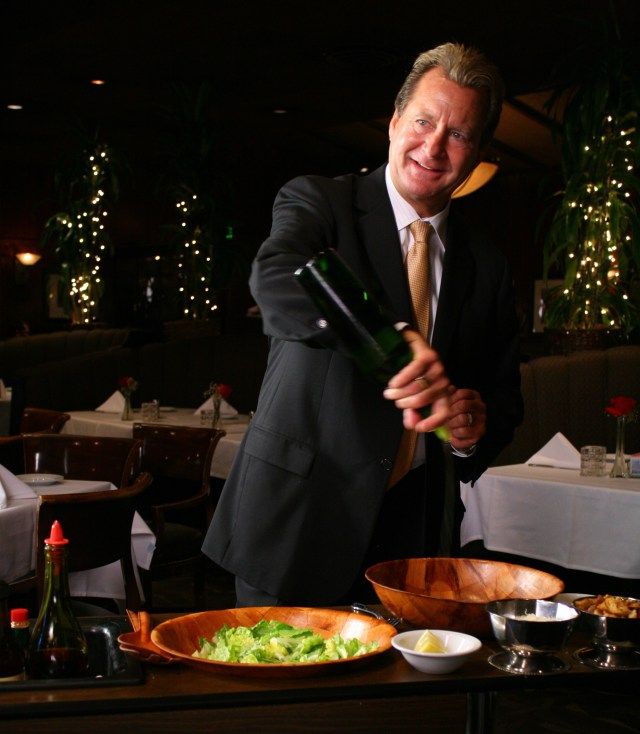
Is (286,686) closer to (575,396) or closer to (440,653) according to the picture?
(440,653)

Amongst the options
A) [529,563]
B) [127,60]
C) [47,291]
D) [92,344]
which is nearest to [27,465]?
[529,563]

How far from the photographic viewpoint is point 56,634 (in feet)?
4.06

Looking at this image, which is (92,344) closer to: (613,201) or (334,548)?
(613,201)

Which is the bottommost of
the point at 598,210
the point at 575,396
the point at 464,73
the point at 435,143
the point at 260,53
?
the point at 575,396

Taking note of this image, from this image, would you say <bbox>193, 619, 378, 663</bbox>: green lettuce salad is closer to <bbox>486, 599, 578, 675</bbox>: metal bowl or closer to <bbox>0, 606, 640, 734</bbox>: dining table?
<bbox>0, 606, 640, 734</bbox>: dining table

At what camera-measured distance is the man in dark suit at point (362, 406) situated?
5.03 ft

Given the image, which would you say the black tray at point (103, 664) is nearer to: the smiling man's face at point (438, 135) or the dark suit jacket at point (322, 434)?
the dark suit jacket at point (322, 434)

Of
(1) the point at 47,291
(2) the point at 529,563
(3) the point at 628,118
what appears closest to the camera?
(2) the point at 529,563

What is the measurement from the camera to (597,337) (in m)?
5.46

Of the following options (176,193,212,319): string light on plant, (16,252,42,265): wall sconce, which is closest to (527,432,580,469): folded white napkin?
(176,193,212,319): string light on plant

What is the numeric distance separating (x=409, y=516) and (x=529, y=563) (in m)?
2.98

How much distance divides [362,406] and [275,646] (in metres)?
0.46

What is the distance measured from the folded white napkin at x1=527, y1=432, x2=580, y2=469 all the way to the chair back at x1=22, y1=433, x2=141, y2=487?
1.61m

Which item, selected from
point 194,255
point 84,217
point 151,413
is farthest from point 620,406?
point 84,217
